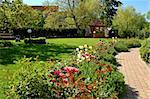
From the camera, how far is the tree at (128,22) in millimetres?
57344

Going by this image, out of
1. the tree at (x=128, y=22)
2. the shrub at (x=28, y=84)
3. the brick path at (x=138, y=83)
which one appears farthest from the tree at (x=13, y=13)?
the tree at (x=128, y=22)

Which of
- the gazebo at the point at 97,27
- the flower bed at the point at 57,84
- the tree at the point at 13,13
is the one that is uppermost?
the tree at the point at 13,13

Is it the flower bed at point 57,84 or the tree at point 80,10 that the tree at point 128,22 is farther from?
the flower bed at point 57,84

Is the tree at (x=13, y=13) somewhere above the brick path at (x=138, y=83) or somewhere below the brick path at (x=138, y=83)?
above

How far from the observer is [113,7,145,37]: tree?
5734cm

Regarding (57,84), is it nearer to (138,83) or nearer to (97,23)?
(138,83)

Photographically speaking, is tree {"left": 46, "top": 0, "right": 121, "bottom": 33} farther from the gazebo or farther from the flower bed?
the flower bed

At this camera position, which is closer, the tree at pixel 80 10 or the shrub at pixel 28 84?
the shrub at pixel 28 84

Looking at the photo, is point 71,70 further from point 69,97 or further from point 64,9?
point 64,9

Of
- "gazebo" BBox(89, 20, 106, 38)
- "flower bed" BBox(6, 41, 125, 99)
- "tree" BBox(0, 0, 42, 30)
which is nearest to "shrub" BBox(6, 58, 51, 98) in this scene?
"flower bed" BBox(6, 41, 125, 99)

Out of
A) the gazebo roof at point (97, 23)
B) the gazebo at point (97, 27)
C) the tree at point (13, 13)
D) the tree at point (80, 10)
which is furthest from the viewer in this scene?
the gazebo roof at point (97, 23)

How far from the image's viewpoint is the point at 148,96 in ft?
37.3

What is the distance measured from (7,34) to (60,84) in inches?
1430

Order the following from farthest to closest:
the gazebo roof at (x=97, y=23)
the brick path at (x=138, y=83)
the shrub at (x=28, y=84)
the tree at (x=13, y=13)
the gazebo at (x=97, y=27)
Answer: the gazebo roof at (x=97, y=23)
the gazebo at (x=97, y=27)
the tree at (x=13, y=13)
the brick path at (x=138, y=83)
the shrub at (x=28, y=84)
